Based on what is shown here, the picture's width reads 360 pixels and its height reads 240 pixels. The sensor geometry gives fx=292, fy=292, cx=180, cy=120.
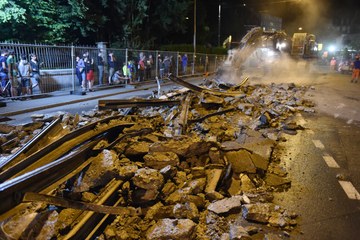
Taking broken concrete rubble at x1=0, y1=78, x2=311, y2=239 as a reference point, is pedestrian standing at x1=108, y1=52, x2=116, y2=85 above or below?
above

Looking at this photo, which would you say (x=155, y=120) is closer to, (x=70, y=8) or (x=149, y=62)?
(x=149, y=62)

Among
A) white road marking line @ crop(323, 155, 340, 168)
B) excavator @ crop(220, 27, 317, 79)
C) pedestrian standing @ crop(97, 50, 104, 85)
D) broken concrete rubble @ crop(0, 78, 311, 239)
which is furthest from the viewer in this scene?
excavator @ crop(220, 27, 317, 79)

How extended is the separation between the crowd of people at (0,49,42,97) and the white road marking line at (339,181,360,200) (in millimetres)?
11255

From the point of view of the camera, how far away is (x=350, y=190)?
4582mm

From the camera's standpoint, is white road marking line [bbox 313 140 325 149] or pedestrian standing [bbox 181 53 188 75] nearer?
white road marking line [bbox 313 140 325 149]

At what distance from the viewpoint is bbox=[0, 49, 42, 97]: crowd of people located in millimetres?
10773

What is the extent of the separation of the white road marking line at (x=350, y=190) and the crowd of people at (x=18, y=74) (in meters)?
11.3

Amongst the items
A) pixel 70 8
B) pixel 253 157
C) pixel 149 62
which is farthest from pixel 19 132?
pixel 70 8

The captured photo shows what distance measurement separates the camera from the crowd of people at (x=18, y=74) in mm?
10773

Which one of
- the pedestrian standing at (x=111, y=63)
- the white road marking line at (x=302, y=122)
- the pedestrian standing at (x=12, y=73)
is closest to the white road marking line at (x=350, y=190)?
the white road marking line at (x=302, y=122)

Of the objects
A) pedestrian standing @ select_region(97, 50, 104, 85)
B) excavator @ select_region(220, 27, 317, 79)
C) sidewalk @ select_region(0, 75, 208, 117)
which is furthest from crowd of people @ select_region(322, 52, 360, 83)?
pedestrian standing @ select_region(97, 50, 104, 85)

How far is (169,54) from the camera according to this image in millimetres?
21344

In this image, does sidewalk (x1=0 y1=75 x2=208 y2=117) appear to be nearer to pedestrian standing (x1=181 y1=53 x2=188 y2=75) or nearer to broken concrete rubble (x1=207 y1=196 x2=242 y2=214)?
pedestrian standing (x1=181 y1=53 x2=188 y2=75)

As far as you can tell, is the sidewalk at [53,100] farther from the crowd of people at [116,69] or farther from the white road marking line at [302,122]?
the white road marking line at [302,122]
